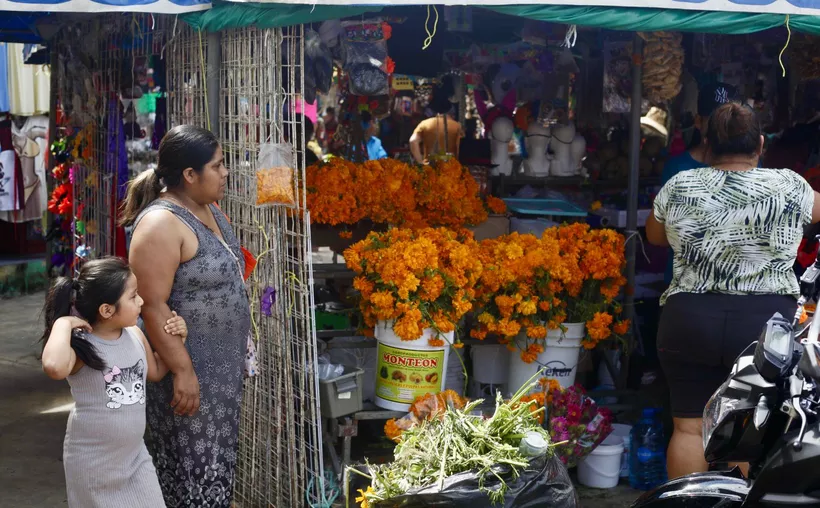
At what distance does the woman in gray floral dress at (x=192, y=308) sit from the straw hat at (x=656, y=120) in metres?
5.75

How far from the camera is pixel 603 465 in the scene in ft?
16.7

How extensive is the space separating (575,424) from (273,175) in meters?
1.98

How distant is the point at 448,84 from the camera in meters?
9.64

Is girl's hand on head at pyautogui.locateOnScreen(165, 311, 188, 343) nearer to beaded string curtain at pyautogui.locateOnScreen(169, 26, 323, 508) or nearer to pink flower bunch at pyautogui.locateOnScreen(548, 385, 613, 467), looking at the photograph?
beaded string curtain at pyautogui.locateOnScreen(169, 26, 323, 508)

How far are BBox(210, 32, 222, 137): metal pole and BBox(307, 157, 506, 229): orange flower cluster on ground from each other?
0.85m

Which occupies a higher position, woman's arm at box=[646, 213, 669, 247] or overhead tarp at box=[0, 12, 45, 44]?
overhead tarp at box=[0, 12, 45, 44]

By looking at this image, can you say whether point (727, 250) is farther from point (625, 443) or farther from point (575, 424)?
point (625, 443)

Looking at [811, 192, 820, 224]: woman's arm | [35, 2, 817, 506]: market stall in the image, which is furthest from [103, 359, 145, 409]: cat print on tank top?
[811, 192, 820, 224]: woman's arm

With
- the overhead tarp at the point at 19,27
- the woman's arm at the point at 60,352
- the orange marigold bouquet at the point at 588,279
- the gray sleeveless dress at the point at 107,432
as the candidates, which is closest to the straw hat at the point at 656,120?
the orange marigold bouquet at the point at 588,279

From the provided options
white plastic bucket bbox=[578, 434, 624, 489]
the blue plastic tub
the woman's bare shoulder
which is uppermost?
the woman's bare shoulder

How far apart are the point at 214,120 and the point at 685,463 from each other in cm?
276

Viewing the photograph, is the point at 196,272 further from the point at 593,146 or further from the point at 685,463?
the point at 593,146

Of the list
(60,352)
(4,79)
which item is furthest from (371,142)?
(60,352)

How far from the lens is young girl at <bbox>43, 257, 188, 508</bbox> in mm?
3125
